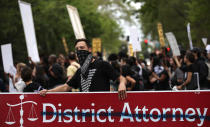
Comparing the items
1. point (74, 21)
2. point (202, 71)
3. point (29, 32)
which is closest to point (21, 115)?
point (202, 71)

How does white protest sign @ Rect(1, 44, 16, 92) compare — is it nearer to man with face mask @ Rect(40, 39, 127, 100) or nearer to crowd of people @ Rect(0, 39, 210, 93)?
crowd of people @ Rect(0, 39, 210, 93)

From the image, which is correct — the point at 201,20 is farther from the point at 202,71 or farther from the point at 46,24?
the point at 46,24

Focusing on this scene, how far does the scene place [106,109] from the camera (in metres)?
5.60

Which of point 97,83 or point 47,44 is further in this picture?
point 47,44

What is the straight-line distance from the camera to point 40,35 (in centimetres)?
3200

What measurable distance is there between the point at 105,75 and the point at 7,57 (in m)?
6.18

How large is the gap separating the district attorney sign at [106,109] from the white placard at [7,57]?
5585mm

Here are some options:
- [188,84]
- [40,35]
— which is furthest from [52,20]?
[188,84]

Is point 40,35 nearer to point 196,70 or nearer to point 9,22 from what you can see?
point 9,22

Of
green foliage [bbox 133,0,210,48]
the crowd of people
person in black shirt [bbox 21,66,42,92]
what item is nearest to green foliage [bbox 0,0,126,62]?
green foliage [bbox 133,0,210,48]

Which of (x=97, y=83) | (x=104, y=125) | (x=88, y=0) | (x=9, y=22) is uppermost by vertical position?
(x=88, y=0)

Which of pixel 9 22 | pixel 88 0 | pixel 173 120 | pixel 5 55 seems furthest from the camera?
pixel 88 0

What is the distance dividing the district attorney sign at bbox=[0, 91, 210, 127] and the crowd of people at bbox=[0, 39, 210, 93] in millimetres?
214

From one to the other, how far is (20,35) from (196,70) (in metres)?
16.5
